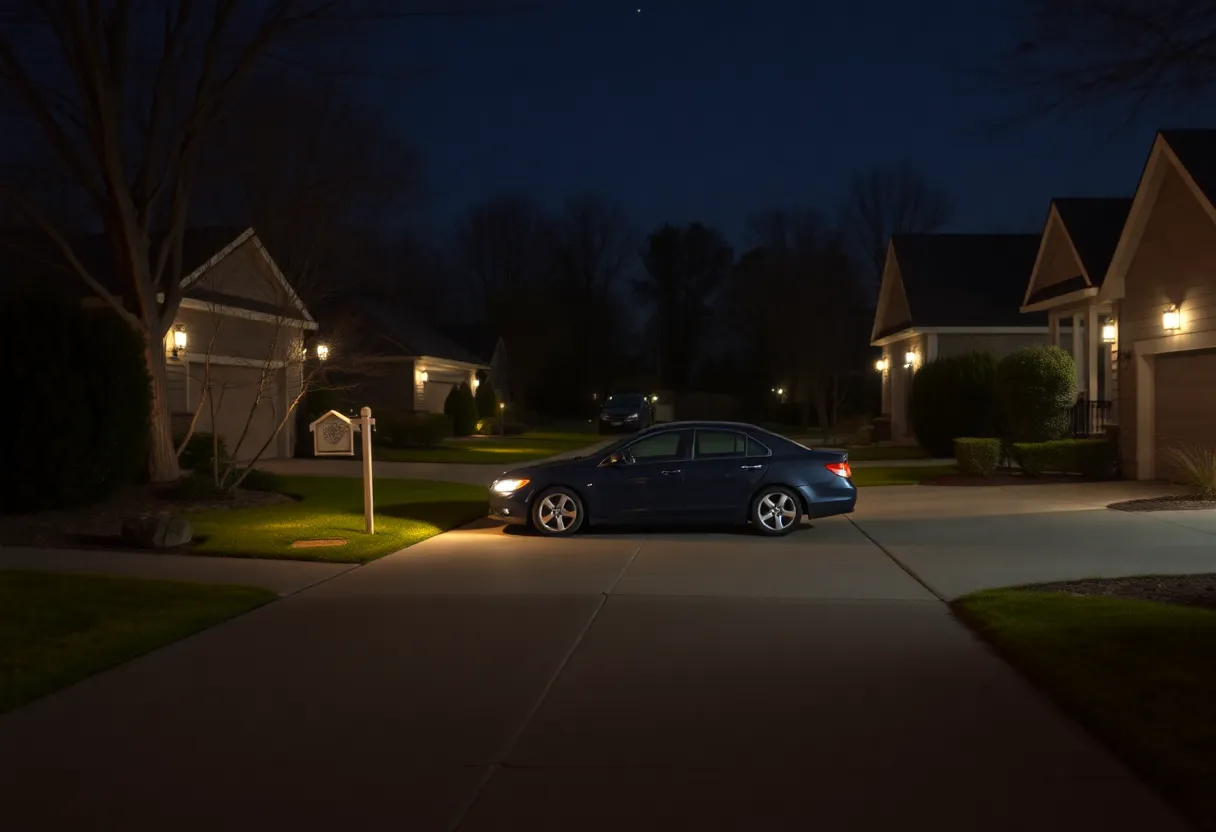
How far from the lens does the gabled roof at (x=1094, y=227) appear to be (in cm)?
2531

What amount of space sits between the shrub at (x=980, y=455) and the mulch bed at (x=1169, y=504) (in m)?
5.37

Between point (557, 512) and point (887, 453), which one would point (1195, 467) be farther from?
point (887, 453)

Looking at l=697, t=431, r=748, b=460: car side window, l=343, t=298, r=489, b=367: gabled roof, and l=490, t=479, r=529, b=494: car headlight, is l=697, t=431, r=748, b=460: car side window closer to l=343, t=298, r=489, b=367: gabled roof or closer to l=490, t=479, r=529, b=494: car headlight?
l=490, t=479, r=529, b=494: car headlight

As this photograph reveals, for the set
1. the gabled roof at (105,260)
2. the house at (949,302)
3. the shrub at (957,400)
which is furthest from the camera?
the house at (949,302)

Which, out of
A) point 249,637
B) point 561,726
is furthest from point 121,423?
point 561,726

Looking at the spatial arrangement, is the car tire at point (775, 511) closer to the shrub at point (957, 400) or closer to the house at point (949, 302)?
the shrub at point (957, 400)

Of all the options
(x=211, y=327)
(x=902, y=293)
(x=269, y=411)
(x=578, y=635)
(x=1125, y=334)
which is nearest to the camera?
(x=578, y=635)

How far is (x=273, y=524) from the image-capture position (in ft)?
54.0

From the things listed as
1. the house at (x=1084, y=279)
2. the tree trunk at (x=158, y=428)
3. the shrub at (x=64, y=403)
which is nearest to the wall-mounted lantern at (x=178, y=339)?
the tree trunk at (x=158, y=428)

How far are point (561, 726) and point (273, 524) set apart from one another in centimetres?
1098

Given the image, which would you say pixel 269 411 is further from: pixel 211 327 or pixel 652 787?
pixel 652 787

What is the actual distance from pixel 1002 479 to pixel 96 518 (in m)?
16.0

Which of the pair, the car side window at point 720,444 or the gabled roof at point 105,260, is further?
the gabled roof at point 105,260

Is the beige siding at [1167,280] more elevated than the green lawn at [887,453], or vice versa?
the beige siding at [1167,280]
